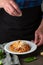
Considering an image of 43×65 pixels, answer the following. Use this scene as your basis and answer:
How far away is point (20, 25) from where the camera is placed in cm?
149

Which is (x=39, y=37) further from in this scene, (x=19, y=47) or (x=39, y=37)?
(x=19, y=47)

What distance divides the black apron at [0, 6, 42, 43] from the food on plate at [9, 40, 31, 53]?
26cm

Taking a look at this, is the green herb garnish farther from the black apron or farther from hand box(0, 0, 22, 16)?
the black apron

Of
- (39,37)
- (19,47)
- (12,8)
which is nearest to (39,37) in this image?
(39,37)

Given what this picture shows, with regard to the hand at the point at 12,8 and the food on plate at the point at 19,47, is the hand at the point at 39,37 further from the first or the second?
the hand at the point at 12,8

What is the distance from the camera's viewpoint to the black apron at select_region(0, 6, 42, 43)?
148cm

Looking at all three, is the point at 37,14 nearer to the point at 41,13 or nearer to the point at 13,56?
the point at 41,13

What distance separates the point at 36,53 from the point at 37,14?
0.41m

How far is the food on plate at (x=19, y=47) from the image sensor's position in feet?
3.86

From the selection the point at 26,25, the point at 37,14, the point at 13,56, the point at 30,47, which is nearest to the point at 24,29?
the point at 26,25

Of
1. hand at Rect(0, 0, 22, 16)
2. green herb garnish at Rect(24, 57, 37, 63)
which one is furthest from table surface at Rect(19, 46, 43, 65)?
hand at Rect(0, 0, 22, 16)

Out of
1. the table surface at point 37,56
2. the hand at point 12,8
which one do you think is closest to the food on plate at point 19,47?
the table surface at point 37,56

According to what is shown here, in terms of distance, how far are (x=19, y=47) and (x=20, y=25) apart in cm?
33

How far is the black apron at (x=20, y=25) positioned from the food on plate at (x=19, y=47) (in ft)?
0.84
